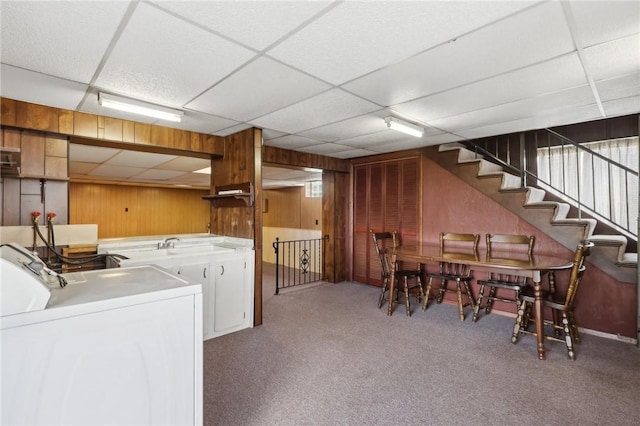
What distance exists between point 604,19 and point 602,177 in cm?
401

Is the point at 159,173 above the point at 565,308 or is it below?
above

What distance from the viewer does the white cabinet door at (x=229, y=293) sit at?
3.31 m

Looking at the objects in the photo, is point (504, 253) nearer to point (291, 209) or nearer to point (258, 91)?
point (258, 91)

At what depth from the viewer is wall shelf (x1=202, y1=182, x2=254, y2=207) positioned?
12.0 feet

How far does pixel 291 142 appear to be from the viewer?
4398 millimetres

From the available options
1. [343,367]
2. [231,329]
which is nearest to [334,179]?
[231,329]

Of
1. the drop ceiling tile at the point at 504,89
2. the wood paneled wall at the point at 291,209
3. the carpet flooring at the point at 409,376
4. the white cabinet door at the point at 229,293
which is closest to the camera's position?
the carpet flooring at the point at 409,376

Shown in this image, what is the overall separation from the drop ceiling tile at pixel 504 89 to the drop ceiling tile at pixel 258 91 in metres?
0.99

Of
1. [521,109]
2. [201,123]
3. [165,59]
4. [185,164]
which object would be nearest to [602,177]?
A: [521,109]

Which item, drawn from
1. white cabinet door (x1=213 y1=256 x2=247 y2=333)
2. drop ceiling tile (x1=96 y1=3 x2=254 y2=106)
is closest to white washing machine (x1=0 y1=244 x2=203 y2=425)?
drop ceiling tile (x1=96 y1=3 x2=254 y2=106)

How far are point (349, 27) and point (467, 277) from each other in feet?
10.9

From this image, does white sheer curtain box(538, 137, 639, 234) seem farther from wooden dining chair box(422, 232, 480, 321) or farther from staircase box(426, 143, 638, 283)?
wooden dining chair box(422, 232, 480, 321)

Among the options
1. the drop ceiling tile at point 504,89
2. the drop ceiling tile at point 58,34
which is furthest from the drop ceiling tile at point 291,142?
the drop ceiling tile at point 58,34

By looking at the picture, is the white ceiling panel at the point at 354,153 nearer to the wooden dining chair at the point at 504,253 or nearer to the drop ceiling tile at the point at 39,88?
the wooden dining chair at the point at 504,253
